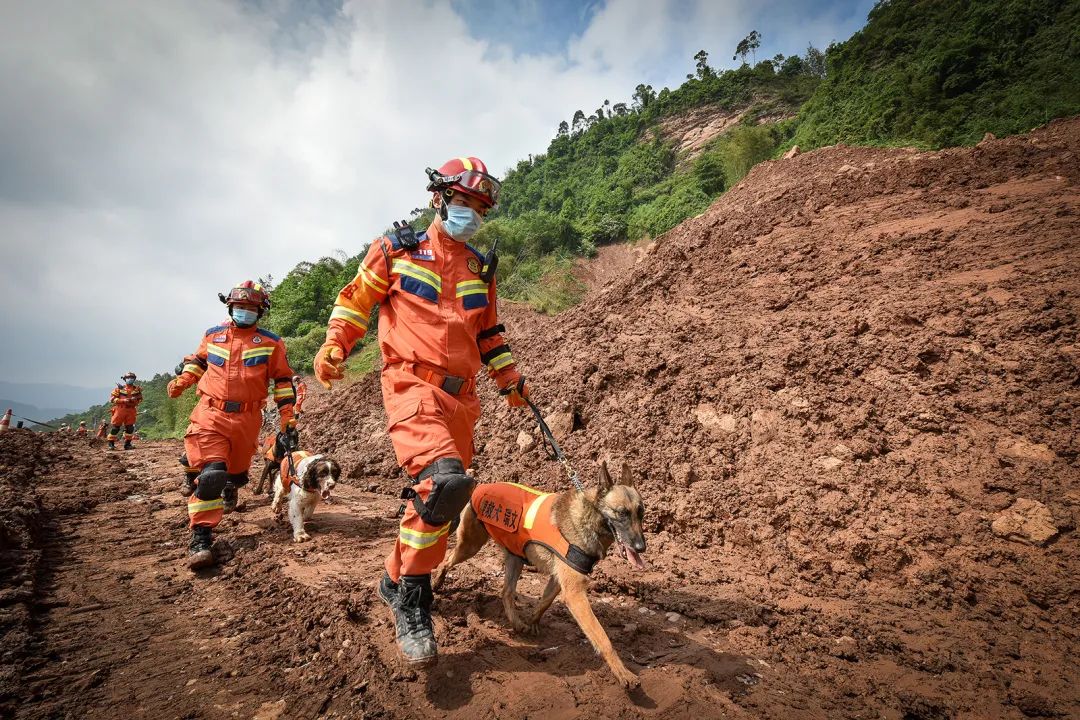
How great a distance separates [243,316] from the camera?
15.7 ft

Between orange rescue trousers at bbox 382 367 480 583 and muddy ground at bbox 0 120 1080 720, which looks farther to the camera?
orange rescue trousers at bbox 382 367 480 583

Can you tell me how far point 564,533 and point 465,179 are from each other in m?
2.44

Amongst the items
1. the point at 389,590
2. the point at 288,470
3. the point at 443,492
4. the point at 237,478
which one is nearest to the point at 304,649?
the point at 389,590

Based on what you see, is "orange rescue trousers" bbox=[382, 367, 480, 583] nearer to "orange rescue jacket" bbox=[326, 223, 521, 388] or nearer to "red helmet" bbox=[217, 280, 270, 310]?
"orange rescue jacket" bbox=[326, 223, 521, 388]

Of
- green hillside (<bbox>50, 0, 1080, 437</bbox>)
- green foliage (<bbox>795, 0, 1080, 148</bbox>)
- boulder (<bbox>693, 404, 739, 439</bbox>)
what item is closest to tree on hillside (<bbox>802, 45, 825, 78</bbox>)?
green hillside (<bbox>50, 0, 1080, 437</bbox>)

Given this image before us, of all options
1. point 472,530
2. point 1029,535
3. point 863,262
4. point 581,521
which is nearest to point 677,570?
point 581,521

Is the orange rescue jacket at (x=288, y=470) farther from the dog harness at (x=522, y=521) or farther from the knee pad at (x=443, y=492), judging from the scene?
the knee pad at (x=443, y=492)

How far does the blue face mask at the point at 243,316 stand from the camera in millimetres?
4781

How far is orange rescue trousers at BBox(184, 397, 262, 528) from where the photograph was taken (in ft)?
13.4

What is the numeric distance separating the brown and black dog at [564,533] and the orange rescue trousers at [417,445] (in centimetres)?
64

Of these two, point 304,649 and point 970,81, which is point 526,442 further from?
point 970,81

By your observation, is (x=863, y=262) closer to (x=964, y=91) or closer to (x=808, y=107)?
(x=964, y=91)

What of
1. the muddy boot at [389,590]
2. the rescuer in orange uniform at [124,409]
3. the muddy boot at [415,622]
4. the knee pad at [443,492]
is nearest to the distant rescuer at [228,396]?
the muddy boot at [389,590]

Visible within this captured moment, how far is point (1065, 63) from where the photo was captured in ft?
35.2
